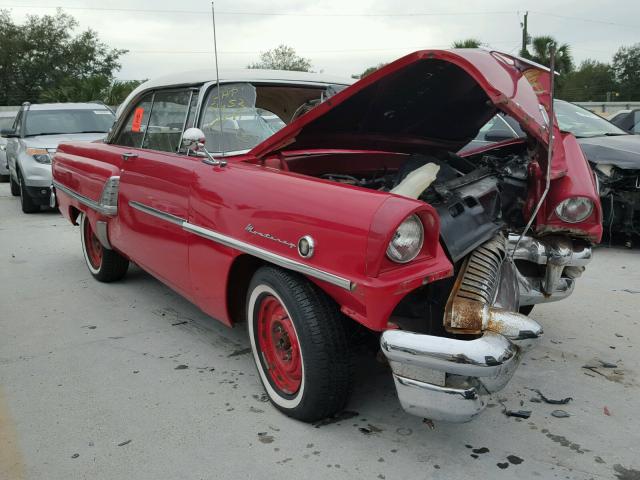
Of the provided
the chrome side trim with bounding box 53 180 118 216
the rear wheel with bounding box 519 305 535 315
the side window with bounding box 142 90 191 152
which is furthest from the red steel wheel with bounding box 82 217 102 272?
the rear wheel with bounding box 519 305 535 315

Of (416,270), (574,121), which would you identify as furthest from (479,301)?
(574,121)

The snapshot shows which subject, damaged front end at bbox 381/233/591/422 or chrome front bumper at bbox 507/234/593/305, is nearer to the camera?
damaged front end at bbox 381/233/591/422

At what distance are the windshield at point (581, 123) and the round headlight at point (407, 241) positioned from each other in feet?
17.0

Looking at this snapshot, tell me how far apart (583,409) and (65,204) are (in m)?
4.80

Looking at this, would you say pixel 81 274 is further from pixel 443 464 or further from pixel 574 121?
pixel 574 121

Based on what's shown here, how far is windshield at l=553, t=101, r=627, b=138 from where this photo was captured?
272 inches

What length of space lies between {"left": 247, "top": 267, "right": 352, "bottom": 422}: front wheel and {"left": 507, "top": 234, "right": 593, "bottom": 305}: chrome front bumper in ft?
3.79

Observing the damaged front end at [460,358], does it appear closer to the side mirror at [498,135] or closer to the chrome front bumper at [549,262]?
the chrome front bumper at [549,262]

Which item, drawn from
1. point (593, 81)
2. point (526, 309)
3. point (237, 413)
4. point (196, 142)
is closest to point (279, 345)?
point (237, 413)

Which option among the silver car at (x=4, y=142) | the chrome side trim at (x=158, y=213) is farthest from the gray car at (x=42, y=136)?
the chrome side trim at (x=158, y=213)

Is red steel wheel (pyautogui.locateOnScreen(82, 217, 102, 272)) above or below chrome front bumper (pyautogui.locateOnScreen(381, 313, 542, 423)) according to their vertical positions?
below

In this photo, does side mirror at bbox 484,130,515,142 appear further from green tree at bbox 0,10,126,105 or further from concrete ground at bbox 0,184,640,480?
green tree at bbox 0,10,126,105

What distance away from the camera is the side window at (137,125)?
4.34 metres

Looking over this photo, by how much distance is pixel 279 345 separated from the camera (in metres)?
2.88
